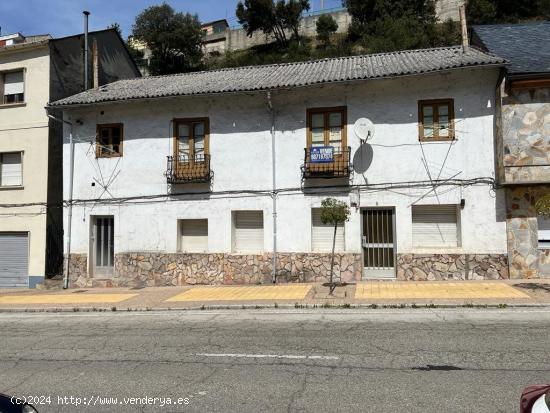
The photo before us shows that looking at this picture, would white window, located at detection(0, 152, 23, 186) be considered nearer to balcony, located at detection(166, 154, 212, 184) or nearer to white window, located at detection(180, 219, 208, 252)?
balcony, located at detection(166, 154, 212, 184)

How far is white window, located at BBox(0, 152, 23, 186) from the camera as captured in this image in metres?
17.5

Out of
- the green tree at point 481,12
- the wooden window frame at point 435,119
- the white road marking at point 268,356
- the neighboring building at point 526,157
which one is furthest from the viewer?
the green tree at point 481,12

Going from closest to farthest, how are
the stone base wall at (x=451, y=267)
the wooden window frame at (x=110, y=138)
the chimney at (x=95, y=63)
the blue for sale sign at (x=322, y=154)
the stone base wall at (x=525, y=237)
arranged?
1. the stone base wall at (x=525, y=237)
2. the stone base wall at (x=451, y=267)
3. the blue for sale sign at (x=322, y=154)
4. the wooden window frame at (x=110, y=138)
5. the chimney at (x=95, y=63)

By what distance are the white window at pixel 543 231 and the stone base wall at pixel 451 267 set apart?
1.11 meters

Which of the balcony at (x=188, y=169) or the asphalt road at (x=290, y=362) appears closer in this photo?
the asphalt road at (x=290, y=362)

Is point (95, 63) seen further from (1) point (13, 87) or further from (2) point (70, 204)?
(2) point (70, 204)

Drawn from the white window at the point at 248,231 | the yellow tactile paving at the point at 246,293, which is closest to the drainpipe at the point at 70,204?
the yellow tactile paving at the point at 246,293

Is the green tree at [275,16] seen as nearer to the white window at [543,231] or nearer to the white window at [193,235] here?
the white window at [193,235]

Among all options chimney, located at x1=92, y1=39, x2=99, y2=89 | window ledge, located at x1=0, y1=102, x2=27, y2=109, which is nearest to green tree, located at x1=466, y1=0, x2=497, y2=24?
chimney, located at x1=92, y1=39, x2=99, y2=89

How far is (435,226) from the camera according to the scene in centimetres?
1395

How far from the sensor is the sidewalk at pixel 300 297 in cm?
1028

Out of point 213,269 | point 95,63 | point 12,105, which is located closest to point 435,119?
point 213,269

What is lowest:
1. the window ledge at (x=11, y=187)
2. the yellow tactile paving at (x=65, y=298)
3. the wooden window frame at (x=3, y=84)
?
the yellow tactile paving at (x=65, y=298)

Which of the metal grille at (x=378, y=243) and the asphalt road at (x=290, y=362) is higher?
the metal grille at (x=378, y=243)
